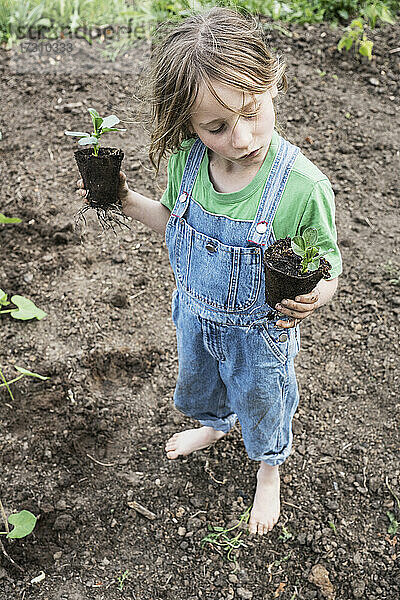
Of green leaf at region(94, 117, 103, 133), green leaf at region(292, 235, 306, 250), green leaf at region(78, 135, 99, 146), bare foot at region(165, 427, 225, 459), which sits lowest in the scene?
bare foot at region(165, 427, 225, 459)

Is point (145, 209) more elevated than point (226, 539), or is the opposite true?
point (145, 209)

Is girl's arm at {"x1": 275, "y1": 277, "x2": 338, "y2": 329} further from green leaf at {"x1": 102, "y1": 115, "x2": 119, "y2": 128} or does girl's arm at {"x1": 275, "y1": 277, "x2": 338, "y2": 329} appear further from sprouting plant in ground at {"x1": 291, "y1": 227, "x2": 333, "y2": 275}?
green leaf at {"x1": 102, "y1": 115, "x2": 119, "y2": 128}

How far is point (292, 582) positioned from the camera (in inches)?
78.4

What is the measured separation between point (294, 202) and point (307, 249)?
0.55 feet

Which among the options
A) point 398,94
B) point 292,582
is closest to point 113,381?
point 292,582

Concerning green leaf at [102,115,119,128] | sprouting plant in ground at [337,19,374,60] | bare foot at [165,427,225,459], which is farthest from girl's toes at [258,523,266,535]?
sprouting plant in ground at [337,19,374,60]

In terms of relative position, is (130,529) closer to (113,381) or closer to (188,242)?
(113,381)

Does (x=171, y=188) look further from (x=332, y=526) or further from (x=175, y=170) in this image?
(x=332, y=526)

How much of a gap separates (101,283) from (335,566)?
1612 millimetres

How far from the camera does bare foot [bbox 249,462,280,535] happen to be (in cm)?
210

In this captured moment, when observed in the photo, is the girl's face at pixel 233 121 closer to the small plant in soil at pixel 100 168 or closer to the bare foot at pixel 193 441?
the small plant in soil at pixel 100 168

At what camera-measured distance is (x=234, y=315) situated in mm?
1639

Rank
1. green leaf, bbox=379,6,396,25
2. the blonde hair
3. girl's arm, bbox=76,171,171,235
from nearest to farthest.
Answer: the blonde hair < girl's arm, bbox=76,171,171,235 < green leaf, bbox=379,6,396,25

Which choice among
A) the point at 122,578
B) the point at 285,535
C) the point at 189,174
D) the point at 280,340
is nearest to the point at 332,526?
the point at 285,535
